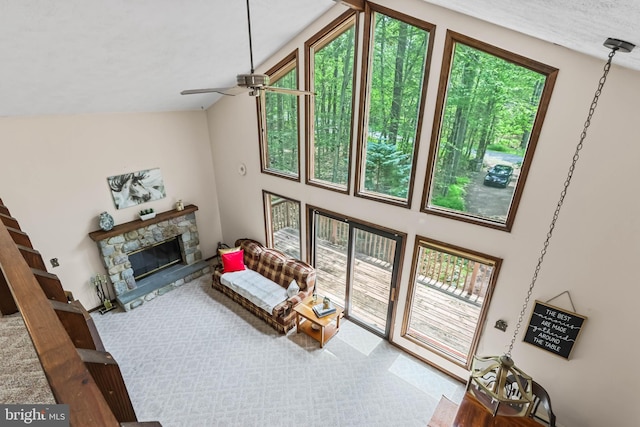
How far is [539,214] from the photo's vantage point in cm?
316

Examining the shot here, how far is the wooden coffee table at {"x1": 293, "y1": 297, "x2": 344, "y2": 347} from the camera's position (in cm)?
472

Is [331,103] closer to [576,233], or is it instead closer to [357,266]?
[357,266]

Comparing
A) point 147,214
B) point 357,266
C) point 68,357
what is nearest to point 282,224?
point 357,266

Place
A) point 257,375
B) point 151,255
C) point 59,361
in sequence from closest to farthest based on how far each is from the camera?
1. point 59,361
2. point 257,375
3. point 151,255

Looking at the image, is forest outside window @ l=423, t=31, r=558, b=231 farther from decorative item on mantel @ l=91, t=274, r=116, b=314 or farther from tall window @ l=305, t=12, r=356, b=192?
decorative item on mantel @ l=91, t=274, r=116, b=314

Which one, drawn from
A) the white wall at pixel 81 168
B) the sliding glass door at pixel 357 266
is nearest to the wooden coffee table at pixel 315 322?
the sliding glass door at pixel 357 266

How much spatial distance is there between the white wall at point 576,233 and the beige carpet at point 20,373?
3.43 m

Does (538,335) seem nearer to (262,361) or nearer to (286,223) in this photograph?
(262,361)

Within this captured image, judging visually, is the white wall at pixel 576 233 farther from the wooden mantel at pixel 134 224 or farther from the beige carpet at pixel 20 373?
the wooden mantel at pixel 134 224

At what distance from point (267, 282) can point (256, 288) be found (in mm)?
249

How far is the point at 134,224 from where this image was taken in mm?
5555

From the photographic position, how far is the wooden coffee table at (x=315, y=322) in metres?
4.72

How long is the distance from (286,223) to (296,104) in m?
2.21

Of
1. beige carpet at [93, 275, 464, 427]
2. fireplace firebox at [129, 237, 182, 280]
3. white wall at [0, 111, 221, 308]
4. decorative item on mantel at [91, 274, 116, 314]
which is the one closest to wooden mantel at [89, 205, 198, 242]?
white wall at [0, 111, 221, 308]
